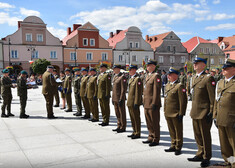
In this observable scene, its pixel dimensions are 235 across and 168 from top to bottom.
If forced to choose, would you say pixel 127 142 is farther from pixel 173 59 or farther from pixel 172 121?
Result: pixel 173 59


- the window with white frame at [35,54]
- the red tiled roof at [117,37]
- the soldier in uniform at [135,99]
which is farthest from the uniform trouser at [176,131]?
the red tiled roof at [117,37]

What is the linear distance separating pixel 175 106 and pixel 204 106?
2.46 ft

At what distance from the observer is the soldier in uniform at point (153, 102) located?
5.46m

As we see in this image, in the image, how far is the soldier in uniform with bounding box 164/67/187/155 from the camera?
Answer: 4820 mm

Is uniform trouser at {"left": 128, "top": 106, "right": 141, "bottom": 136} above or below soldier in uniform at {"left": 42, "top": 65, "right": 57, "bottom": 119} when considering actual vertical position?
below

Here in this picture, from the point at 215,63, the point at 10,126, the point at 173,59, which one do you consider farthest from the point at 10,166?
the point at 215,63

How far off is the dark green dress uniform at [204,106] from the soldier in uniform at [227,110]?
0.20 m

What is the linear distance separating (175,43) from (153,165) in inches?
1947

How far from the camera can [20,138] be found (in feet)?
21.3

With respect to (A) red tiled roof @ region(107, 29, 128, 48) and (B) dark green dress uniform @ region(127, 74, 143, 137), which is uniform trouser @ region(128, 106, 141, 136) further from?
(A) red tiled roof @ region(107, 29, 128, 48)

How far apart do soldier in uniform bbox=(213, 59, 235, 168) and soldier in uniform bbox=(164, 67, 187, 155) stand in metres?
0.89

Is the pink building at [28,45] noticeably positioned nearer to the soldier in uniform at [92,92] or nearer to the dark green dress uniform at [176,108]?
the soldier in uniform at [92,92]

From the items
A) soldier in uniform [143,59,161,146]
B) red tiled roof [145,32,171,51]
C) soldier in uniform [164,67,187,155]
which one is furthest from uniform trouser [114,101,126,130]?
red tiled roof [145,32,171,51]

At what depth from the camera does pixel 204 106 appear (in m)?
4.27
